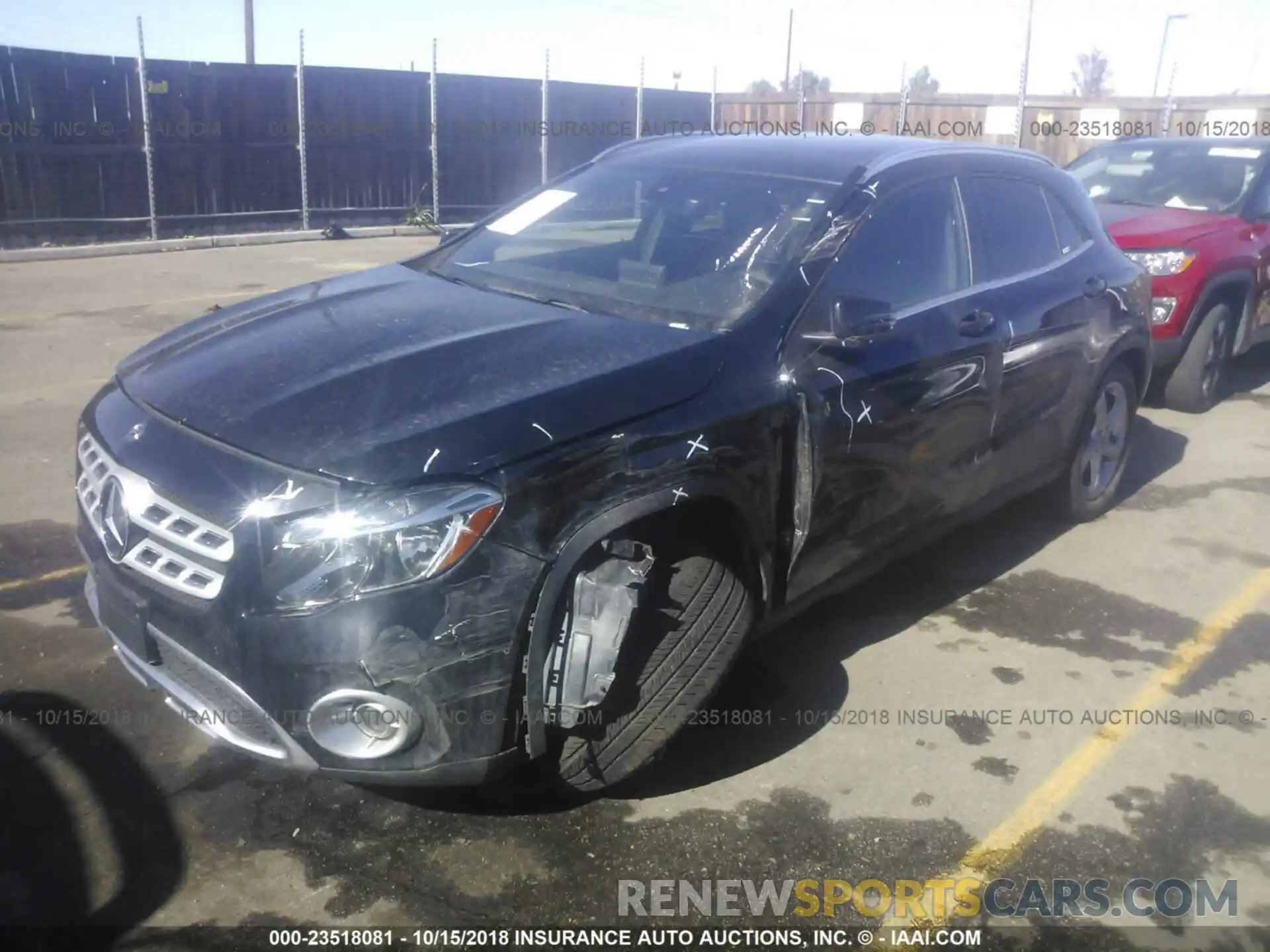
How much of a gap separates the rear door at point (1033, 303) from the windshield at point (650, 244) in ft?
3.01

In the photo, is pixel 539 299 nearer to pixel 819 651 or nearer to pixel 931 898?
pixel 819 651

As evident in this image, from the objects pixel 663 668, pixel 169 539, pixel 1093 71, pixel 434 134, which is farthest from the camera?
pixel 1093 71

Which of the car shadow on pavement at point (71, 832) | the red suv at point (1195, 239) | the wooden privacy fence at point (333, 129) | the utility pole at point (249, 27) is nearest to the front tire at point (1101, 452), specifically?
the red suv at point (1195, 239)

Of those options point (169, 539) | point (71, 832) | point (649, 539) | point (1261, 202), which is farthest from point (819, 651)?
point (1261, 202)

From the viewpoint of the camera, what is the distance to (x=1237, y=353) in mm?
7977

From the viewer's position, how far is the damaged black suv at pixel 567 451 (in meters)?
2.52

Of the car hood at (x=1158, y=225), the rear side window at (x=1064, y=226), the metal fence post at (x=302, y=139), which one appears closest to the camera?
the rear side window at (x=1064, y=226)

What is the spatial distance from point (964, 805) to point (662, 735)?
3.07 feet

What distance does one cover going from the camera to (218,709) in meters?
2.69

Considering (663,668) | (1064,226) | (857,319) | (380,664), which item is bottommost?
(663,668)

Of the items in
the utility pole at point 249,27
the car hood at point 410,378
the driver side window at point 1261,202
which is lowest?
the car hood at point 410,378

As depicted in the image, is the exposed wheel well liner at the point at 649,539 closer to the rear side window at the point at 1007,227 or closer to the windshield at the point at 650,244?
the windshield at the point at 650,244

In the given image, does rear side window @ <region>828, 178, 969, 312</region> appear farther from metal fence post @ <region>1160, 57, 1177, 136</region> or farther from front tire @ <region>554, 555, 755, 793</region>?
metal fence post @ <region>1160, 57, 1177, 136</region>

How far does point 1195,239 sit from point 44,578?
6.94 metres
